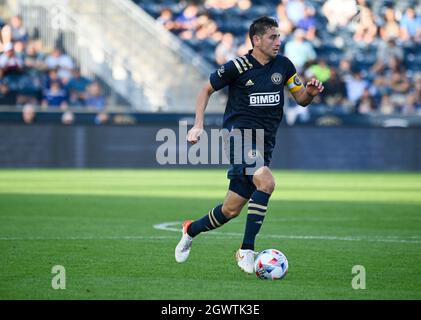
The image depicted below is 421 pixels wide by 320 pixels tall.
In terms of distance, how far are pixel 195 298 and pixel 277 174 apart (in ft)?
63.2

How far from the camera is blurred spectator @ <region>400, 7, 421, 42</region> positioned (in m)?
35.8

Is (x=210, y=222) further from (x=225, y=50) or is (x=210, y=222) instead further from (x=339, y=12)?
(x=339, y=12)

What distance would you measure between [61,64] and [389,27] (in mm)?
12513

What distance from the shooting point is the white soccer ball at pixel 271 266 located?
8.70 metres

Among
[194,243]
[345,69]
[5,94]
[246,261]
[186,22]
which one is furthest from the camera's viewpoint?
[186,22]

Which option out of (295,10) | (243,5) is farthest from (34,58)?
(295,10)

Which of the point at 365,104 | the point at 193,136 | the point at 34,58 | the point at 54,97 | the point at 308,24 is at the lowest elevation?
the point at 193,136

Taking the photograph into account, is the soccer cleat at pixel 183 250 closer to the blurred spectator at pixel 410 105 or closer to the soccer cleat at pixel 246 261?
the soccer cleat at pixel 246 261

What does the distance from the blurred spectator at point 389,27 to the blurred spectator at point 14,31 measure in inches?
497

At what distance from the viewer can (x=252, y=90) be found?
9.66 meters

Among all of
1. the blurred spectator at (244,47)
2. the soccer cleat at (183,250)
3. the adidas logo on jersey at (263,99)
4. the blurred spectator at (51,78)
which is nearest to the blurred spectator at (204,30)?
the blurred spectator at (244,47)

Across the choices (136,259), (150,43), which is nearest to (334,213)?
(136,259)

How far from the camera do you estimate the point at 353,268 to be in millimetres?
9266
